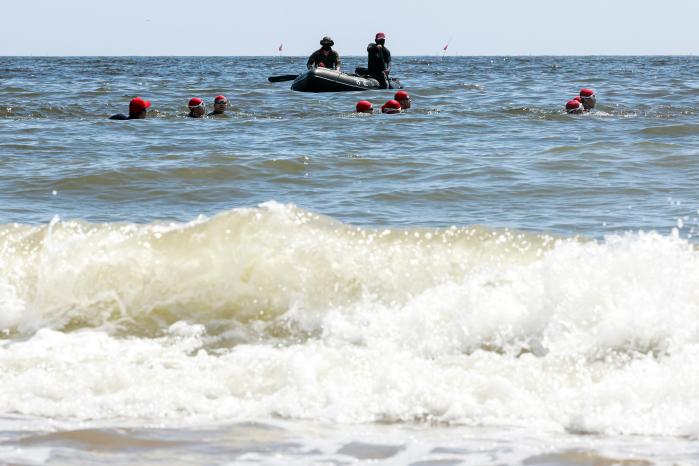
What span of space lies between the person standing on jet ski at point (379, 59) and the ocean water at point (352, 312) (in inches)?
516

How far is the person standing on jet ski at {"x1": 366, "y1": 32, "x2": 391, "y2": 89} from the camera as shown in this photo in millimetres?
25172

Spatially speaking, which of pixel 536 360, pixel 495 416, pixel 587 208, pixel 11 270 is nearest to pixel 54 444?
pixel 495 416

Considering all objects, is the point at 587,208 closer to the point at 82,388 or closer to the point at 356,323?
the point at 356,323

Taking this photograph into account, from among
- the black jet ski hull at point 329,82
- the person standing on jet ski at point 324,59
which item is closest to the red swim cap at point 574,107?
the black jet ski hull at point 329,82

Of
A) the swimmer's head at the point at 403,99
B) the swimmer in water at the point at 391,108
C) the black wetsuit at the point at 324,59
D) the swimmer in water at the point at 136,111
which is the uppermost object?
the black wetsuit at the point at 324,59

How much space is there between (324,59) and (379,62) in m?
1.45

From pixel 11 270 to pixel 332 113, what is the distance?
12.5m

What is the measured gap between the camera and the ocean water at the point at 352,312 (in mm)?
5047

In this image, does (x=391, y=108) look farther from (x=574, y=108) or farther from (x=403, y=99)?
(x=574, y=108)

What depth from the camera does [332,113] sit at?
65.0 ft

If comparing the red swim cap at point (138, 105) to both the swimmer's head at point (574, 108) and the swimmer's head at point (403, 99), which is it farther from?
the swimmer's head at point (574, 108)

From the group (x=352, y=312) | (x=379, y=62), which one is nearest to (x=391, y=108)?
(x=379, y=62)

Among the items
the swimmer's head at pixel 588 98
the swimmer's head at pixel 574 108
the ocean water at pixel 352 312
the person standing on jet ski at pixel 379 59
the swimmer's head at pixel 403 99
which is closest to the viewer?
the ocean water at pixel 352 312

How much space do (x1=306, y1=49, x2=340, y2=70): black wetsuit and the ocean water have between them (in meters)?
14.0
